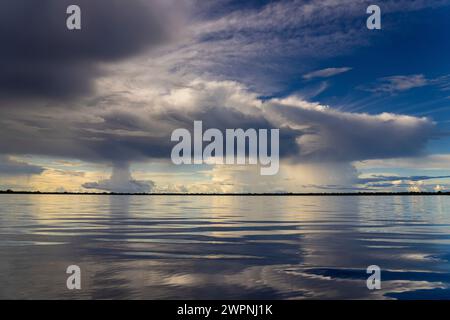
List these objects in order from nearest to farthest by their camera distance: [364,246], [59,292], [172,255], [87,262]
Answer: [59,292] → [87,262] → [172,255] → [364,246]

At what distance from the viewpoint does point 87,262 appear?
2173cm

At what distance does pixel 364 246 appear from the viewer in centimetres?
2848

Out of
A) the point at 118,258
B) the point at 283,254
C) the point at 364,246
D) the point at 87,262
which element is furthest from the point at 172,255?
the point at 364,246
